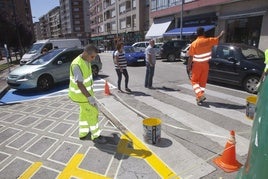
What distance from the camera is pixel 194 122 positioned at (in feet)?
18.2

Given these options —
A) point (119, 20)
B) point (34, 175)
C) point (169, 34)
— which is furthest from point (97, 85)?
point (119, 20)

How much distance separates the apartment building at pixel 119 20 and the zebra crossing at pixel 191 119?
25837 mm

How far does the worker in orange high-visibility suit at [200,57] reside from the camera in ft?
21.2

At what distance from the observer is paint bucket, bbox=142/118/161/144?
4.36 m

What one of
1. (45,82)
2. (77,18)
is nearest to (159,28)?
(45,82)

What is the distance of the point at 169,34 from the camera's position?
28062 millimetres

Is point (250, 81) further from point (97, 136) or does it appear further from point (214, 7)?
point (214, 7)

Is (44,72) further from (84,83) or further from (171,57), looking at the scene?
(171,57)

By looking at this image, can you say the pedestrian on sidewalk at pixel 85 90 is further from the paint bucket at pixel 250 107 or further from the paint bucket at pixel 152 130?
the paint bucket at pixel 250 107

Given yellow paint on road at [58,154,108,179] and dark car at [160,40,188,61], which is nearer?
yellow paint on road at [58,154,108,179]

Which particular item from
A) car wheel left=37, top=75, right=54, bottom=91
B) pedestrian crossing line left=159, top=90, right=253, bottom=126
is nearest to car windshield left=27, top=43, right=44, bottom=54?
car wheel left=37, top=75, right=54, bottom=91

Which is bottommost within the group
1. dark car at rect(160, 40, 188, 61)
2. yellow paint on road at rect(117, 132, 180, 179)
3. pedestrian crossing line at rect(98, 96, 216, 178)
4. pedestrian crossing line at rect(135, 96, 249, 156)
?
yellow paint on road at rect(117, 132, 180, 179)

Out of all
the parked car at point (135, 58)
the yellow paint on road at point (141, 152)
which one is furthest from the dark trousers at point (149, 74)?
the parked car at point (135, 58)

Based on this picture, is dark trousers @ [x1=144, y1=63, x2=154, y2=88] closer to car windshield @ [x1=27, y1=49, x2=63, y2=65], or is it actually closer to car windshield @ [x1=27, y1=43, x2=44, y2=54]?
car windshield @ [x1=27, y1=49, x2=63, y2=65]
